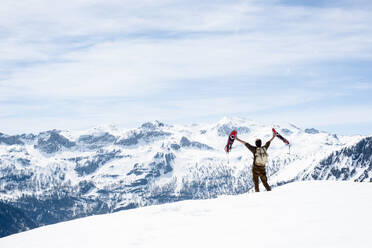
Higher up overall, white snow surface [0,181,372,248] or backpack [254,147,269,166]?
backpack [254,147,269,166]

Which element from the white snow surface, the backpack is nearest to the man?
the backpack

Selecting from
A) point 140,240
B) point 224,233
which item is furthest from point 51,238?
point 224,233

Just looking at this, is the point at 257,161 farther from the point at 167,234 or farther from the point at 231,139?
the point at 167,234

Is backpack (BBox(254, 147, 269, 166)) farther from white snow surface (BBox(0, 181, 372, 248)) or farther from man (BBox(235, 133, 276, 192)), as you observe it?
white snow surface (BBox(0, 181, 372, 248))

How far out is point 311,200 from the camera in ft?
57.4

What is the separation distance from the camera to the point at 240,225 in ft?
46.6

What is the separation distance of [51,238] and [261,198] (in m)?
9.34

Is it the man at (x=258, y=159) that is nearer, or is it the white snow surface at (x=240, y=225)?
the white snow surface at (x=240, y=225)

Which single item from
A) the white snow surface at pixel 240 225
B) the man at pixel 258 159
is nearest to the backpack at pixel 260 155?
the man at pixel 258 159

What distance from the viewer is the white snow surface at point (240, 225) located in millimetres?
12125

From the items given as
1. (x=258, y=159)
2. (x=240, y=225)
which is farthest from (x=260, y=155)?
(x=240, y=225)

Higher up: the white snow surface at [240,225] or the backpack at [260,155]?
the backpack at [260,155]

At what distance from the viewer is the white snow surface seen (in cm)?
1212

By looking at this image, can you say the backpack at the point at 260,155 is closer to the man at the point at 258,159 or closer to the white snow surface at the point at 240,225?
the man at the point at 258,159
